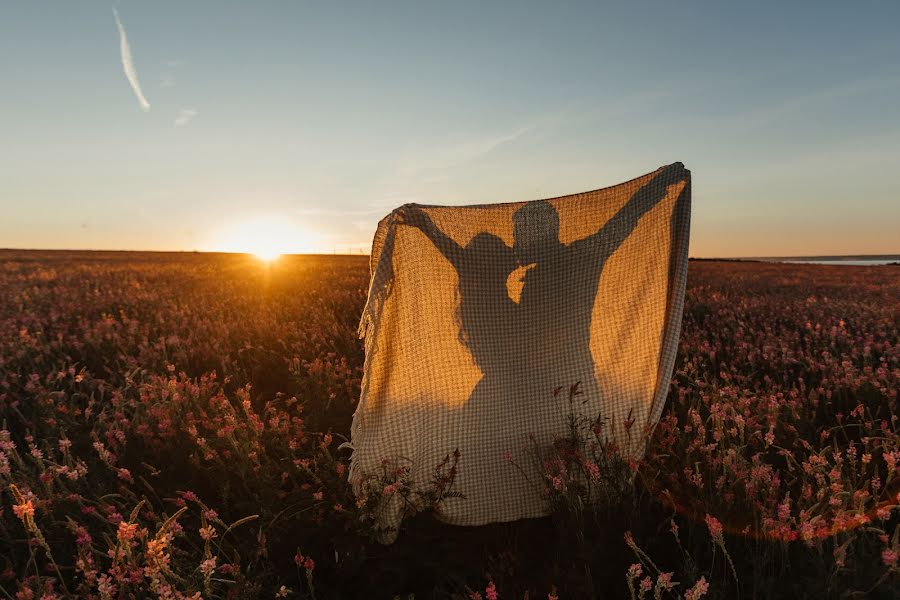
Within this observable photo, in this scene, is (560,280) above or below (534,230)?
below

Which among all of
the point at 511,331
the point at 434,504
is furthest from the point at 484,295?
the point at 434,504

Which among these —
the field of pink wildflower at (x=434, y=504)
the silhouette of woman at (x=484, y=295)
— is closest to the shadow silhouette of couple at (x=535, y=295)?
the silhouette of woman at (x=484, y=295)

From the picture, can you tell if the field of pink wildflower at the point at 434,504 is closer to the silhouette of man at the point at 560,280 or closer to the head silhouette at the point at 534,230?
the silhouette of man at the point at 560,280

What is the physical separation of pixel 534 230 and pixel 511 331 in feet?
1.83

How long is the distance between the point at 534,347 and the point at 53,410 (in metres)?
3.35

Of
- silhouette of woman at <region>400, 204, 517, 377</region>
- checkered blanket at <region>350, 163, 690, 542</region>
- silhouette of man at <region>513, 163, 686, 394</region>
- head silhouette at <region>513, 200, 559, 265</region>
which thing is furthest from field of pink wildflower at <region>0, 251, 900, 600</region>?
head silhouette at <region>513, 200, 559, 265</region>

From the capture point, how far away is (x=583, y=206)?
2.82m

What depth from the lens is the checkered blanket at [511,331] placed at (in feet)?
8.84

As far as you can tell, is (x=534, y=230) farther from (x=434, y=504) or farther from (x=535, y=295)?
(x=434, y=504)

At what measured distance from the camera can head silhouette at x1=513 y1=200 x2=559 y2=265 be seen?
2.79m

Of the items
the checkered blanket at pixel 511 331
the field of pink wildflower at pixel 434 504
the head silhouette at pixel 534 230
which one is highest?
the head silhouette at pixel 534 230

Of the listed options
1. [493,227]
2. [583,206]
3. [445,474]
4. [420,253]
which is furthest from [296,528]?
[583,206]

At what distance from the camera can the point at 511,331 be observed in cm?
279

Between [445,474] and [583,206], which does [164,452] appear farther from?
[583,206]
